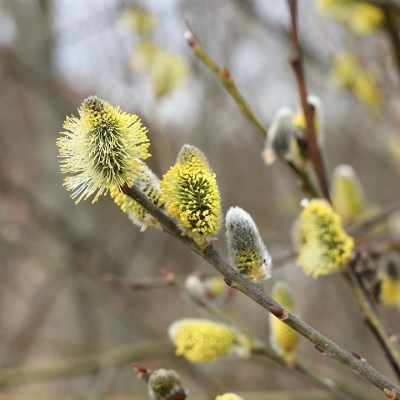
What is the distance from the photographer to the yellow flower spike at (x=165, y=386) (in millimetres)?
471

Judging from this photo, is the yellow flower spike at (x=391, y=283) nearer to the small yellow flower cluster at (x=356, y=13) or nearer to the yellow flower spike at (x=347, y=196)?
the yellow flower spike at (x=347, y=196)

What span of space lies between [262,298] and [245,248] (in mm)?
60

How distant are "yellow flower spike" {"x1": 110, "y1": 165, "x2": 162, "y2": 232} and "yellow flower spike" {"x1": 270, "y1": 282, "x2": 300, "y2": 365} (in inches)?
8.1

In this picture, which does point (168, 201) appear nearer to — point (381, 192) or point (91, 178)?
point (91, 178)

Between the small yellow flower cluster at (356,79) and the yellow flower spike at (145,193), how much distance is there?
3.34ft

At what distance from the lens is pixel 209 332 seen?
1.92 feet

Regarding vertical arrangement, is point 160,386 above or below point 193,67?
below

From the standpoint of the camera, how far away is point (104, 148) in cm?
39

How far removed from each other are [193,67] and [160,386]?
1902 mm

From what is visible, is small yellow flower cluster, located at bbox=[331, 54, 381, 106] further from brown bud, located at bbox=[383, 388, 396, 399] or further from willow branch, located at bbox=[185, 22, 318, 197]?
brown bud, located at bbox=[383, 388, 396, 399]

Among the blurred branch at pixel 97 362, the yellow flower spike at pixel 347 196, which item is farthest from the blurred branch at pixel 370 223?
the blurred branch at pixel 97 362

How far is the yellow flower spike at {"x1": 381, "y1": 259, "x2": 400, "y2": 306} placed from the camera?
2.18 ft

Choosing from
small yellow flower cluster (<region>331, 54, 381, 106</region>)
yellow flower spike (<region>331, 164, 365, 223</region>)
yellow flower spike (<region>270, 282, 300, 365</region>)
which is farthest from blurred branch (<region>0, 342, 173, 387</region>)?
small yellow flower cluster (<region>331, 54, 381, 106</region>)

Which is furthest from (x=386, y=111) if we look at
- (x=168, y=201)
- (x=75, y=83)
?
(x=75, y=83)
